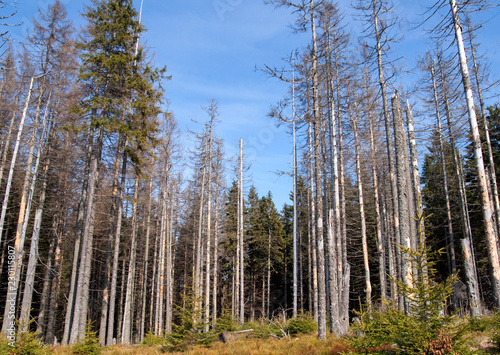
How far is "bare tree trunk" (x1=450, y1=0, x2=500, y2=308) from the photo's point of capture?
8.38 m

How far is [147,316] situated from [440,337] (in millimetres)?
37895

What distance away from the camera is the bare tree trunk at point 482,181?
8.38 meters

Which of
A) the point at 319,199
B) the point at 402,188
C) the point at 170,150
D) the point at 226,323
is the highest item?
the point at 170,150

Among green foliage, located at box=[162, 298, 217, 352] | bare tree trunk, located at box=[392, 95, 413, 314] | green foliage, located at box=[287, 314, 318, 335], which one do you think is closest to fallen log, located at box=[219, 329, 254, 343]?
green foliage, located at box=[287, 314, 318, 335]

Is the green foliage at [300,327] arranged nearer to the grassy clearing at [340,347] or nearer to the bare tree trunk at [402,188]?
the grassy clearing at [340,347]

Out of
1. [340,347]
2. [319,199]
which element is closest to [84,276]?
[319,199]

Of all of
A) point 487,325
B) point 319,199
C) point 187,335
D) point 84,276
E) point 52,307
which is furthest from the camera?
point 52,307

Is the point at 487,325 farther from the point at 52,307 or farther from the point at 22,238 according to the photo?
the point at 52,307

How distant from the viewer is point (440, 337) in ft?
14.6

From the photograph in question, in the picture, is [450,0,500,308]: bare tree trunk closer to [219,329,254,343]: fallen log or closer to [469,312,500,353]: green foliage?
[469,312,500,353]: green foliage

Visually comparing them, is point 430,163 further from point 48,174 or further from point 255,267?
point 48,174

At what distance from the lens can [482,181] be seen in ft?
28.7

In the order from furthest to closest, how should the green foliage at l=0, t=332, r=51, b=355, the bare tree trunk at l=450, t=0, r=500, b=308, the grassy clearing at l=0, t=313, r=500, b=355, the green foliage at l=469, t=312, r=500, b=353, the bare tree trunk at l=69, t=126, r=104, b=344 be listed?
the bare tree trunk at l=69, t=126, r=104, b=344, the bare tree trunk at l=450, t=0, r=500, b=308, the green foliage at l=0, t=332, r=51, b=355, the green foliage at l=469, t=312, r=500, b=353, the grassy clearing at l=0, t=313, r=500, b=355

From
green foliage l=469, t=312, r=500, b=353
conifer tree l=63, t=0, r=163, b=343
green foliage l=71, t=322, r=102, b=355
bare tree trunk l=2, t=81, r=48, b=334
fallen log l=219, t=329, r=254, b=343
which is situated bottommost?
fallen log l=219, t=329, r=254, b=343
